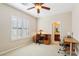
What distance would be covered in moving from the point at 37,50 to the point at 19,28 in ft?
1.98

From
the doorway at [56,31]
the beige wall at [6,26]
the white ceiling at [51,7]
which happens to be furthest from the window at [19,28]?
the doorway at [56,31]

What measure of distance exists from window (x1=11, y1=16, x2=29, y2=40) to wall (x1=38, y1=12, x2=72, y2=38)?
0.31m

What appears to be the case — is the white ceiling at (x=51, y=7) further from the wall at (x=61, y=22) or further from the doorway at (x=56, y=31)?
the doorway at (x=56, y=31)

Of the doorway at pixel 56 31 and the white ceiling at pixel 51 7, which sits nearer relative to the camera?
the white ceiling at pixel 51 7

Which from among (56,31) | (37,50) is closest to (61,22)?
(56,31)

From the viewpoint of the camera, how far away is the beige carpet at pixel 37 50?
2344 mm

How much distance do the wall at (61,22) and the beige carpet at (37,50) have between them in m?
0.33

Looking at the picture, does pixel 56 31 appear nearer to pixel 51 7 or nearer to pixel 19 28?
pixel 51 7

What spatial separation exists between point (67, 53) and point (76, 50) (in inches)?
7.4

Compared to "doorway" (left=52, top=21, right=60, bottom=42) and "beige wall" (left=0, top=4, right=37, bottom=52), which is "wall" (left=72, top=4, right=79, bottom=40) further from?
"beige wall" (left=0, top=4, right=37, bottom=52)

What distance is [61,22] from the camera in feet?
8.08

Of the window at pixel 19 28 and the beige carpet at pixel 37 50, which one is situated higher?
the window at pixel 19 28

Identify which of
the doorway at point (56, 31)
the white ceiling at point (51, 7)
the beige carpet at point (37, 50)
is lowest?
the beige carpet at point (37, 50)

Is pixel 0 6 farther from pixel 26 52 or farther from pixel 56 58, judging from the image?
pixel 56 58
